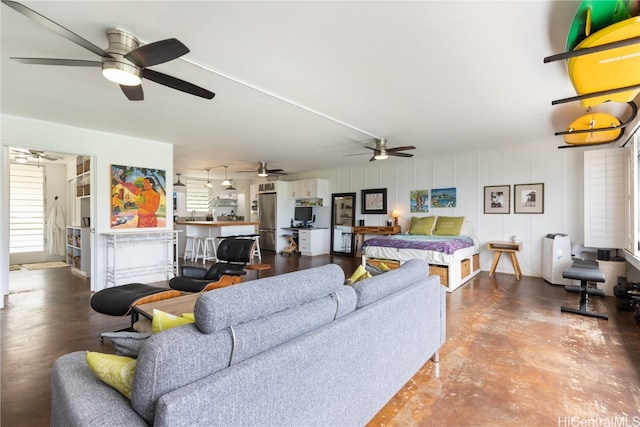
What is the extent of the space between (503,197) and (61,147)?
794 cm

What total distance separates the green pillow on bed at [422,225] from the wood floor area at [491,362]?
2.39m

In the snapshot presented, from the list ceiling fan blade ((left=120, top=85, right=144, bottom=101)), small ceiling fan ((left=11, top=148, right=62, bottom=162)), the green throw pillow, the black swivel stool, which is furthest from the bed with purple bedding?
small ceiling fan ((left=11, top=148, right=62, bottom=162))

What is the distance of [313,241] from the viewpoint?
8.72m

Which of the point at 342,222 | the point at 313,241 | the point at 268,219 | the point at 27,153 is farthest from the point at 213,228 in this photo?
the point at 27,153

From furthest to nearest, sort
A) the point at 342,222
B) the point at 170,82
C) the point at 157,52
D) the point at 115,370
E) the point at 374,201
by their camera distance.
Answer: the point at 342,222
the point at 374,201
the point at 170,82
the point at 157,52
the point at 115,370

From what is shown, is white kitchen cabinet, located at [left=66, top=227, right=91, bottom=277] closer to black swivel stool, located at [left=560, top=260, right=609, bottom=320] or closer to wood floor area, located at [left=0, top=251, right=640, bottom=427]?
wood floor area, located at [left=0, top=251, right=640, bottom=427]

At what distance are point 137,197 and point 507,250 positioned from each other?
22.6ft

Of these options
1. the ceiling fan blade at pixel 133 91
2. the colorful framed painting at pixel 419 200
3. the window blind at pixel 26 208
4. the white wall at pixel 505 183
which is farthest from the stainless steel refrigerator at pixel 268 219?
the ceiling fan blade at pixel 133 91

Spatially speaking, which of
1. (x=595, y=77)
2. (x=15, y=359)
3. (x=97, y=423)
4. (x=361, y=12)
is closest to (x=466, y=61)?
(x=595, y=77)

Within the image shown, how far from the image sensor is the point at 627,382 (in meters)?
2.19

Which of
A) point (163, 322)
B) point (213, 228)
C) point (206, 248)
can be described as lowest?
point (206, 248)

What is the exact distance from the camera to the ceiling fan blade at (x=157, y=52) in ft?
6.17

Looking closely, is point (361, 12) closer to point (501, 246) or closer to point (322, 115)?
point (322, 115)
